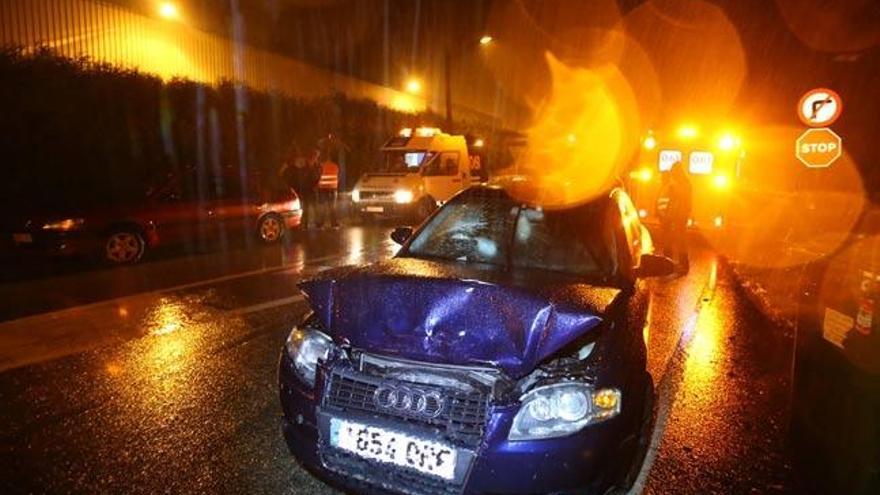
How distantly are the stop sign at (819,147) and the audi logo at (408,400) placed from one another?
1020 cm

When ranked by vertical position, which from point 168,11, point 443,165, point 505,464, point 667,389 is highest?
point 168,11

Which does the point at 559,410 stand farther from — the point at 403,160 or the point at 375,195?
the point at 403,160

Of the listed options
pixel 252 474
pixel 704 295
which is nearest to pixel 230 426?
pixel 252 474

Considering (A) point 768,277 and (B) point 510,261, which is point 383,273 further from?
(A) point 768,277

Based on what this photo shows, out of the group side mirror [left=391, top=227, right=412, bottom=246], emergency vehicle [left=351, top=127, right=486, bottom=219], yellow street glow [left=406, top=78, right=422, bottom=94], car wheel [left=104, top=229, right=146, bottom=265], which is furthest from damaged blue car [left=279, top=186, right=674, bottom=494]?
yellow street glow [left=406, top=78, right=422, bottom=94]

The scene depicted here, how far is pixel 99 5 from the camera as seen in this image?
18281 millimetres

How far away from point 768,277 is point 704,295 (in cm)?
228

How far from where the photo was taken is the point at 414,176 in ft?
56.1

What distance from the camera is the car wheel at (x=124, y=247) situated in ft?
33.6

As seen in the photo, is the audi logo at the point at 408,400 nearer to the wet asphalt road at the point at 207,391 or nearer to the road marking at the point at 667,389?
the wet asphalt road at the point at 207,391

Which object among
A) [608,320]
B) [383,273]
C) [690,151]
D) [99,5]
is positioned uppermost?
[99,5]

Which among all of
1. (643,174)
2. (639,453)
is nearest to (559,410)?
(639,453)

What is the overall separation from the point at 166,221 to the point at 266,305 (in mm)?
4508

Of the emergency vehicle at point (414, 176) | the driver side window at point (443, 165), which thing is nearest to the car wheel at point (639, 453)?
the emergency vehicle at point (414, 176)
